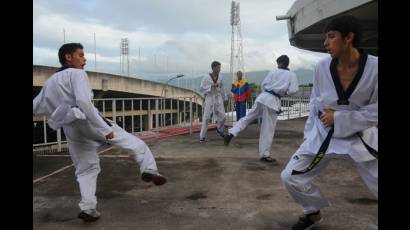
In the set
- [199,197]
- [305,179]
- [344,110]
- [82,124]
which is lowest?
[199,197]

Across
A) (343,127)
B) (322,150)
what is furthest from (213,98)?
(343,127)

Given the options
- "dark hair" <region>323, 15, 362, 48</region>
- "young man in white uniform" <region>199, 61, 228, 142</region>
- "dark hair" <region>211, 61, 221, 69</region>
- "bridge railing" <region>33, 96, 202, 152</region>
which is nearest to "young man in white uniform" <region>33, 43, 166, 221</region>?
"dark hair" <region>323, 15, 362, 48</region>

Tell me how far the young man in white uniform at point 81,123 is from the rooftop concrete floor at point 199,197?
435 mm

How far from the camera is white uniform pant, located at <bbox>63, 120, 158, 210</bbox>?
3.64 m

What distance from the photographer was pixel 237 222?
3.68 metres

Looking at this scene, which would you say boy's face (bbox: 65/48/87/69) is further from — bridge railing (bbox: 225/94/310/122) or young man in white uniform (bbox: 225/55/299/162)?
bridge railing (bbox: 225/94/310/122)

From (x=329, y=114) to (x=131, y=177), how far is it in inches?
135

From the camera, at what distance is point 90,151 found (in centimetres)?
383

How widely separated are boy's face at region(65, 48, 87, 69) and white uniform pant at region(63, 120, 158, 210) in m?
0.55

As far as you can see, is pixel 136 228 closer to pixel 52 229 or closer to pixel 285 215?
pixel 52 229

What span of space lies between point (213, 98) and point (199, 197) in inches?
180

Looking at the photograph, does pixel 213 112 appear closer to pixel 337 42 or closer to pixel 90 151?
pixel 90 151

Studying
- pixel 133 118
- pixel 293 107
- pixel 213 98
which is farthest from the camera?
pixel 293 107

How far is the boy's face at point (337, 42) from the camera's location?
9.12ft
